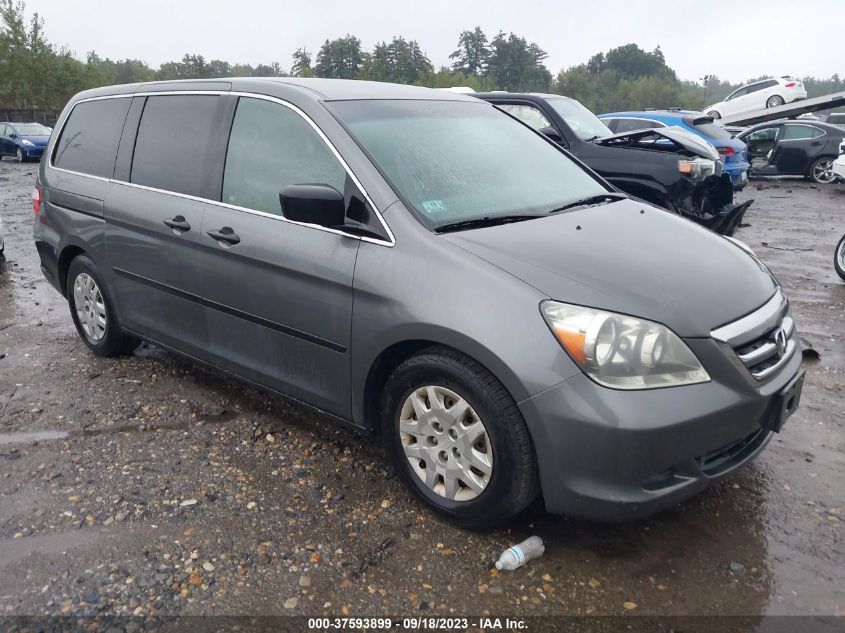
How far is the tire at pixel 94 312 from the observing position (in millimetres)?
4746

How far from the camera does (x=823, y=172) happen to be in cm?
1638

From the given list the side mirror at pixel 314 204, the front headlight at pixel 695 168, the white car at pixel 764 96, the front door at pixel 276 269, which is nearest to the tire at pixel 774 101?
the white car at pixel 764 96

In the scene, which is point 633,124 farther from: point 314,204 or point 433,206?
point 314,204

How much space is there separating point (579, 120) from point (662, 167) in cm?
166

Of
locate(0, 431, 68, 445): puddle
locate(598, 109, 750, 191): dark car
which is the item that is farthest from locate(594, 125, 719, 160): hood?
locate(0, 431, 68, 445): puddle

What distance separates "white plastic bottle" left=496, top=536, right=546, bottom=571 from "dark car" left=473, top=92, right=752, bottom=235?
4676mm

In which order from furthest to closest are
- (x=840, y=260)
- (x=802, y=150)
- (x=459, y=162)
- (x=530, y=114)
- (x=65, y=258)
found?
(x=802, y=150) → (x=530, y=114) → (x=840, y=260) → (x=65, y=258) → (x=459, y=162)

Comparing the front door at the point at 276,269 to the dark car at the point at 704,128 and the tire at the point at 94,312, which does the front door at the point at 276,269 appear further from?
the dark car at the point at 704,128

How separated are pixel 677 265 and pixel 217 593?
2240 millimetres

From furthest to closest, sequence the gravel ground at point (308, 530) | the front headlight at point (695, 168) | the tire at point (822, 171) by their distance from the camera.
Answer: the tire at point (822, 171), the front headlight at point (695, 168), the gravel ground at point (308, 530)

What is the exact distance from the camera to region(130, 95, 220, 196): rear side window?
3.91m

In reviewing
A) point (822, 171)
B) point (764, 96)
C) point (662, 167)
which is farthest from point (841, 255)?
point (764, 96)

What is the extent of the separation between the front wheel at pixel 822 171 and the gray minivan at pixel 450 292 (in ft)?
48.5

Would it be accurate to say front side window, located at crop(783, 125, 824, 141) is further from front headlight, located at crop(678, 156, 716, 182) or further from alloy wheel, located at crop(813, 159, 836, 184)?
front headlight, located at crop(678, 156, 716, 182)
